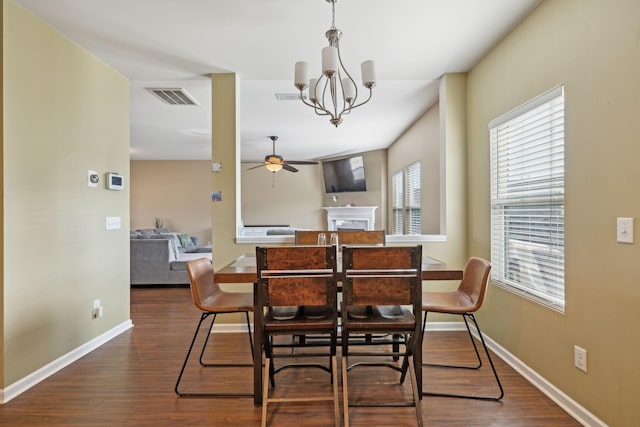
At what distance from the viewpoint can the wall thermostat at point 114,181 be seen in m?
3.13

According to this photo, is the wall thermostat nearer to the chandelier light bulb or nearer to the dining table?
the dining table

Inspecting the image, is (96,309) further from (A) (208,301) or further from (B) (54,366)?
(A) (208,301)

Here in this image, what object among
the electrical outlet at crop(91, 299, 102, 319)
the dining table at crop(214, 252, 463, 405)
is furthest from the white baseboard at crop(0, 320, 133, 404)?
the dining table at crop(214, 252, 463, 405)

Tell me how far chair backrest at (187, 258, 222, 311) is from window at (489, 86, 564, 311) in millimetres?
2163

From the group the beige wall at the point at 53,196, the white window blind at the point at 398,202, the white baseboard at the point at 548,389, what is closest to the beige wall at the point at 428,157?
the white window blind at the point at 398,202

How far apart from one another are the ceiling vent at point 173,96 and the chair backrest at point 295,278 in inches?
111

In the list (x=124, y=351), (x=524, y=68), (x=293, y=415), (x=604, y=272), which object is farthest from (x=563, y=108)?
(x=124, y=351)

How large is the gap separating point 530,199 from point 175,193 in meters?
8.22

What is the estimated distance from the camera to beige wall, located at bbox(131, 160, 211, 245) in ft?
28.8

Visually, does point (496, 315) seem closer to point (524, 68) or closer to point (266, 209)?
point (524, 68)

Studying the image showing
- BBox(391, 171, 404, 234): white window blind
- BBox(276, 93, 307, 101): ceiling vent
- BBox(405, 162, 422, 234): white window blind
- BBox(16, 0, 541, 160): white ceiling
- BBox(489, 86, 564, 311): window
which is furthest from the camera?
BBox(391, 171, 404, 234): white window blind

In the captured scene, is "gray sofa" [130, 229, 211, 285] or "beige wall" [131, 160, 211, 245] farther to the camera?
"beige wall" [131, 160, 211, 245]

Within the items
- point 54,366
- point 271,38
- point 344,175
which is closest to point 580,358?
point 271,38

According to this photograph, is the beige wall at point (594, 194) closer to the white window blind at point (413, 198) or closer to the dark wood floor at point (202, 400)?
the dark wood floor at point (202, 400)
